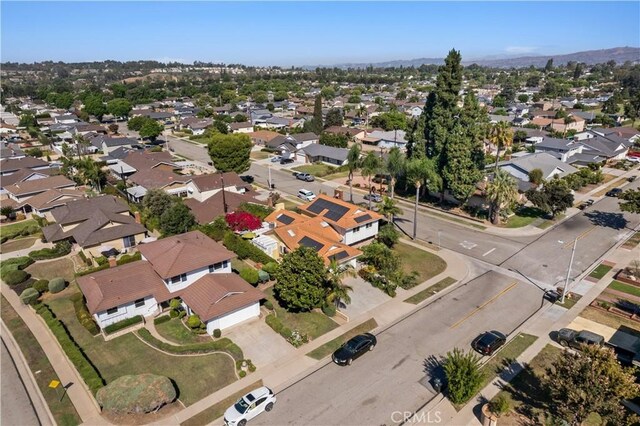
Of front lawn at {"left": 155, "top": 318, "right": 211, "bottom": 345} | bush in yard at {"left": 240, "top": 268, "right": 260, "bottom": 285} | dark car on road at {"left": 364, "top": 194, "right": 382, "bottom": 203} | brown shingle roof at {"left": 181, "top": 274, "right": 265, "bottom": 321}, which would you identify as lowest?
front lawn at {"left": 155, "top": 318, "right": 211, "bottom": 345}

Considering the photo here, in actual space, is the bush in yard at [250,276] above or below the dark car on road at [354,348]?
above

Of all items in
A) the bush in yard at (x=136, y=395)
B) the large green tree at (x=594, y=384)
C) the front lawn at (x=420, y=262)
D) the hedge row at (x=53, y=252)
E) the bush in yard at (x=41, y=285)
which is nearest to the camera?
the large green tree at (x=594, y=384)

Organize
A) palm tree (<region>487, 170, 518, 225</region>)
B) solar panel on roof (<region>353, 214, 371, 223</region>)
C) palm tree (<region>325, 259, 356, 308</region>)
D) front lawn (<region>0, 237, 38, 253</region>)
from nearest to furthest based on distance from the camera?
palm tree (<region>325, 259, 356, 308</region>) < solar panel on roof (<region>353, 214, 371, 223</region>) < front lawn (<region>0, 237, 38, 253</region>) < palm tree (<region>487, 170, 518, 225</region>)

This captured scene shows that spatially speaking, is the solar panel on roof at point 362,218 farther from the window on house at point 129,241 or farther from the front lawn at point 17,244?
the front lawn at point 17,244

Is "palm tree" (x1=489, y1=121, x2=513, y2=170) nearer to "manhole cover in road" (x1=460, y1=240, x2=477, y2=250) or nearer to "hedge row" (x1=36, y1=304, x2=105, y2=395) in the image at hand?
"manhole cover in road" (x1=460, y1=240, x2=477, y2=250)

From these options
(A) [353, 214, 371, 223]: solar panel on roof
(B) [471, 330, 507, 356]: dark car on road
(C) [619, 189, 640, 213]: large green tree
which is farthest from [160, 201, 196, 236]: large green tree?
(C) [619, 189, 640, 213]: large green tree

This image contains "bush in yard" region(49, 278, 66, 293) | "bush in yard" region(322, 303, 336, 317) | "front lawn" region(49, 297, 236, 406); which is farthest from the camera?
"bush in yard" region(49, 278, 66, 293)

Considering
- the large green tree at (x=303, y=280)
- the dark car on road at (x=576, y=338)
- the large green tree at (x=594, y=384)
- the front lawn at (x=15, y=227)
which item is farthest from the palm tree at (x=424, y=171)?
the front lawn at (x=15, y=227)
